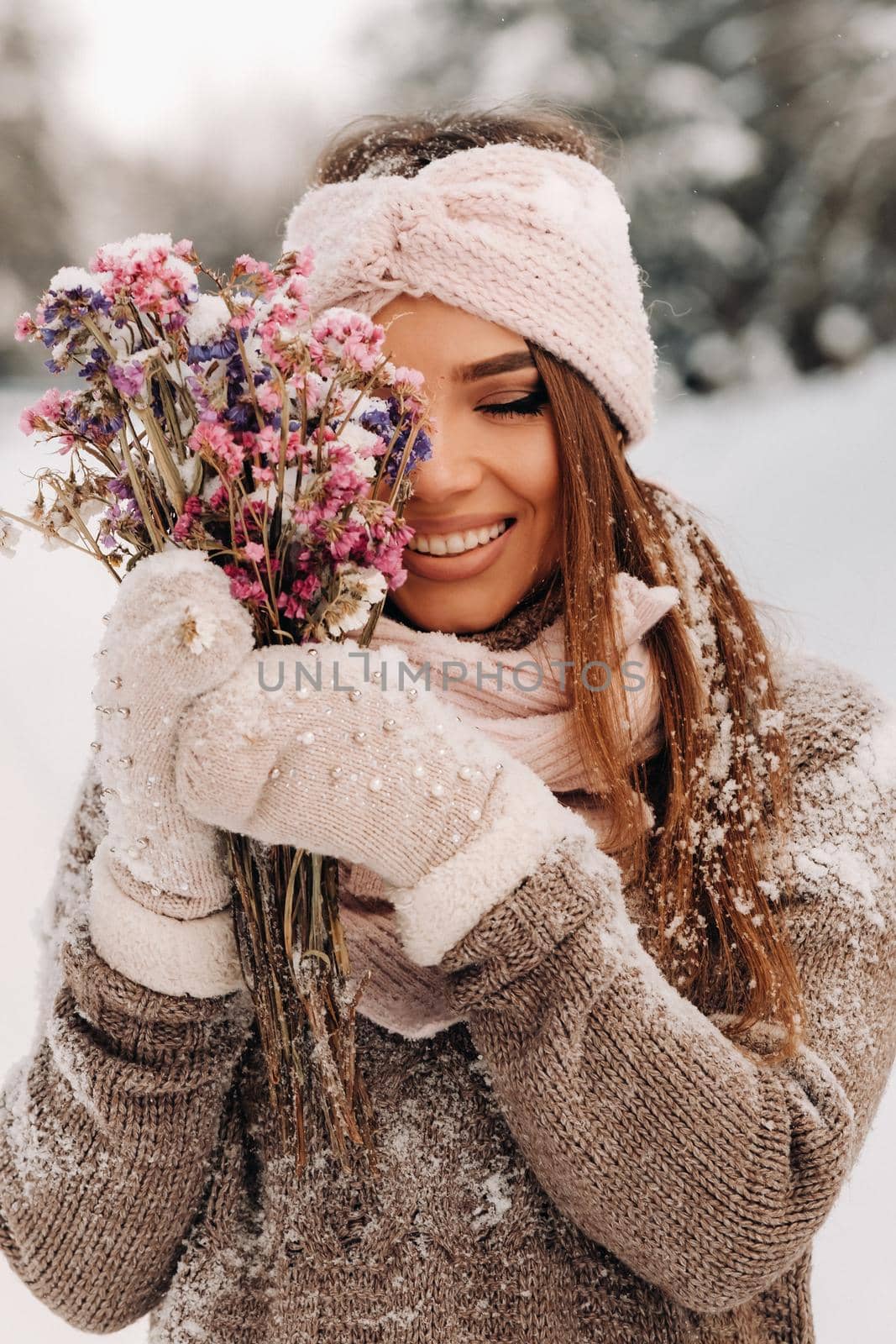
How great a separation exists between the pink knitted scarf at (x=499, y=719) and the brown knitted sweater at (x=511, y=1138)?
3.4 inches

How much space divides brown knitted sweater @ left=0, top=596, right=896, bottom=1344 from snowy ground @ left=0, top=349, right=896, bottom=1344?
3.26ft

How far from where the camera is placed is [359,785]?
977 millimetres

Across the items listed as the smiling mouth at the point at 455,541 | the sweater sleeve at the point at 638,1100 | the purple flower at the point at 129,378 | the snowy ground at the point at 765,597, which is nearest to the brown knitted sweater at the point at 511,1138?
the sweater sleeve at the point at 638,1100

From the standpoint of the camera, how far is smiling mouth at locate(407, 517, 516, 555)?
1.27 meters

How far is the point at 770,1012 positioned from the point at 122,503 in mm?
732

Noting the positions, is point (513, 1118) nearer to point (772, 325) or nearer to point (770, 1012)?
point (770, 1012)

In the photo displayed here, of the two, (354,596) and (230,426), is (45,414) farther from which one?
(354,596)

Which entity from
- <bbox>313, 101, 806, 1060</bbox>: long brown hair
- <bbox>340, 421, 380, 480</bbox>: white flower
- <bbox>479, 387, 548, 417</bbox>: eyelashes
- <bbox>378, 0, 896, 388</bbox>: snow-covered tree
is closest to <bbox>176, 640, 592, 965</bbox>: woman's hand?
<bbox>340, 421, 380, 480</bbox>: white flower

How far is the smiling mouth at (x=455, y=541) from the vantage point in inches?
50.0

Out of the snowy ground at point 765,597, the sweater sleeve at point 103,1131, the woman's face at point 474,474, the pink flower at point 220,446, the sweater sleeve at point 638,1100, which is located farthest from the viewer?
the snowy ground at point 765,597

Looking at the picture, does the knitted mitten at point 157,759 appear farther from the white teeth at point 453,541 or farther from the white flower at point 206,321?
the white teeth at point 453,541

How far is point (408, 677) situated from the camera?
1.06 m

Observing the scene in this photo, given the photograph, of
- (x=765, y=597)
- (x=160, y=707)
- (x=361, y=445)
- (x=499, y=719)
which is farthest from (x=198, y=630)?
(x=765, y=597)

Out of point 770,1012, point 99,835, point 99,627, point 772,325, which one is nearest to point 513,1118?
point 770,1012
